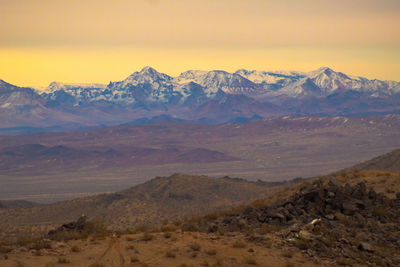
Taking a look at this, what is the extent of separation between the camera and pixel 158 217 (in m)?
60.5

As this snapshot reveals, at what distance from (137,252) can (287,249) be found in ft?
17.5

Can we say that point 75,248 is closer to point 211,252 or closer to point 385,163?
point 211,252

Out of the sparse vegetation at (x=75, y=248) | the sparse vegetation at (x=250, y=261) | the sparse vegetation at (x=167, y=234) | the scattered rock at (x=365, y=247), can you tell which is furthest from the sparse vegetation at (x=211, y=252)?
the scattered rock at (x=365, y=247)

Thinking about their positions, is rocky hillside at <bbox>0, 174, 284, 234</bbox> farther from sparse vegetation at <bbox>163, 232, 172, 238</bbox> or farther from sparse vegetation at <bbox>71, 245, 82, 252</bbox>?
sparse vegetation at <bbox>71, 245, 82, 252</bbox>

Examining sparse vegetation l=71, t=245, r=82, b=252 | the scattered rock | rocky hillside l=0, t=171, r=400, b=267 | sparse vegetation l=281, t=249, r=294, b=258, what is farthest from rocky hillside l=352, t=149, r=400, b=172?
sparse vegetation l=71, t=245, r=82, b=252

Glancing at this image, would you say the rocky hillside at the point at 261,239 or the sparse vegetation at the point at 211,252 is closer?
the rocky hillside at the point at 261,239

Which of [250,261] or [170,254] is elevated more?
[170,254]

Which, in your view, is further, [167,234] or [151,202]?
[151,202]

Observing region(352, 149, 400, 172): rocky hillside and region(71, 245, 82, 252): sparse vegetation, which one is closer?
region(71, 245, 82, 252): sparse vegetation

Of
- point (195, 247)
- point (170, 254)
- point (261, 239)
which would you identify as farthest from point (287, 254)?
point (170, 254)

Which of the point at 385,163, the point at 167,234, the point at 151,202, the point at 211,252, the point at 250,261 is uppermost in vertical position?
the point at 167,234

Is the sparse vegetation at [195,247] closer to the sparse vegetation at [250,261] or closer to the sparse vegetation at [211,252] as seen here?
the sparse vegetation at [211,252]

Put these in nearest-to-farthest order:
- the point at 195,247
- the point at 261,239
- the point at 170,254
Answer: the point at 170,254, the point at 195,247, the point at 261,239

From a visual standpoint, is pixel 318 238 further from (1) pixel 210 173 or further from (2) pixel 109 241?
(1) pixel 210 173
